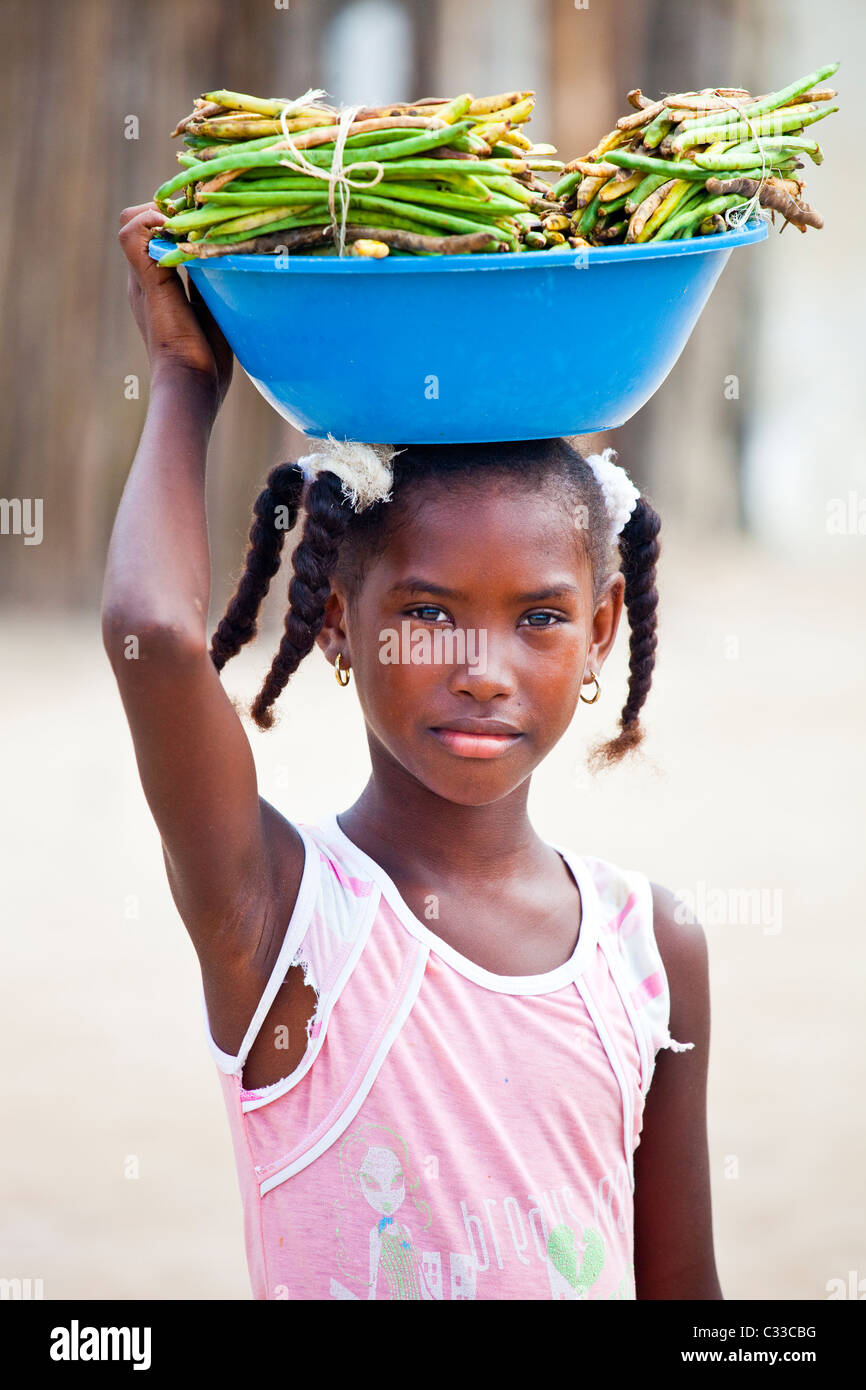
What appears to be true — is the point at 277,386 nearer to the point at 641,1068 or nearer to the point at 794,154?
the point at 794,154

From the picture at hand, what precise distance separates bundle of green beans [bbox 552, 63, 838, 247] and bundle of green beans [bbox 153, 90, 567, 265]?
6 cm

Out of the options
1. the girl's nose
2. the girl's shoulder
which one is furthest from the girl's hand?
the girl's shoulder

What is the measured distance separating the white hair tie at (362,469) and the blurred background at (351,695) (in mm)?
247

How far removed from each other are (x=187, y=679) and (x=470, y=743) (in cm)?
34

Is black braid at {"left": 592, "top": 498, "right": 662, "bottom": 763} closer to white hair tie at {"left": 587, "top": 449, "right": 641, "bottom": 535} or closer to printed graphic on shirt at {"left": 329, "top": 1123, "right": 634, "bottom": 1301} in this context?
white hair tie at {"left": 587, "top": 449, "right": 641, "bottom": 535}

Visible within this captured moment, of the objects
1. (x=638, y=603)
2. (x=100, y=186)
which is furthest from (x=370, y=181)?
(x=100, y=186)

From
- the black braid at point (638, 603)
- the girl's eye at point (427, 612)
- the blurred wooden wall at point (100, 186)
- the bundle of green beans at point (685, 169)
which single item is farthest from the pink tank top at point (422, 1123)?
the blurred wooden wall at point (100, 186)

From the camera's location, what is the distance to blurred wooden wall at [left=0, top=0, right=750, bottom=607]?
25.1 feet

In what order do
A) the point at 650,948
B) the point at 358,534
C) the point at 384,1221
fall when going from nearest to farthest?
1. the point at 384,1221
2. the point at 358,534
3. the point at 650,948

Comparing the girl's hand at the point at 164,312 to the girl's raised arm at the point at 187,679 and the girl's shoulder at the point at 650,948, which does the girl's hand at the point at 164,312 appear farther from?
the girl's shoulder at the point at 650,948

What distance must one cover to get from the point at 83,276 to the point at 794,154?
22.5 feet

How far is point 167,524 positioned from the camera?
145cm

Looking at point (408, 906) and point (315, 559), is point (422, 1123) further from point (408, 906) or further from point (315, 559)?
point (315, 559)

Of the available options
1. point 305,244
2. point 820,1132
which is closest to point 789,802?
point 820,1132
